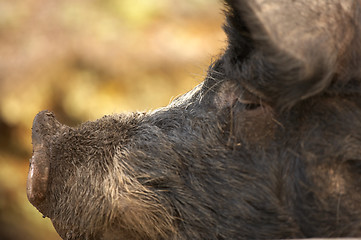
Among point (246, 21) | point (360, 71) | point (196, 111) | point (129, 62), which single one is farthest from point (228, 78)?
point (129, 62)

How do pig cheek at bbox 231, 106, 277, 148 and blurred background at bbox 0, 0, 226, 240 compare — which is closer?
pig cheek at bbox 231, 106, 277, 148

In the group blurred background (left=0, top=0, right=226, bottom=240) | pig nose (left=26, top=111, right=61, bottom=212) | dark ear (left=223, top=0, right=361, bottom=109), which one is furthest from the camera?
blurred background (left=0, top=0, right=226, bottom=240)

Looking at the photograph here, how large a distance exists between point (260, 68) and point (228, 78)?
9.3 inches

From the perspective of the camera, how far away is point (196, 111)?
2.06 metres

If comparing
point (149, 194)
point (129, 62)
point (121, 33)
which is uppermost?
point (121, 33)

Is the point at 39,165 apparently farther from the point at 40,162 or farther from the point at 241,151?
the point at 241,151

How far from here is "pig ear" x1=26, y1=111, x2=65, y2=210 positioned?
6.68 feet

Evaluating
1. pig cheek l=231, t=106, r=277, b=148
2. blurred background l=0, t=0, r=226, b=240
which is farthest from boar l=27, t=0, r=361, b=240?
blurred background l=0, t=0, r=226, b=240

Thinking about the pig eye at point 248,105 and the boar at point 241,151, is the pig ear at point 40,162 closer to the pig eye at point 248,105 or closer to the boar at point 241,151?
the boar at point 241,151

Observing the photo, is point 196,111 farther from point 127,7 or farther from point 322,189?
point 127,7

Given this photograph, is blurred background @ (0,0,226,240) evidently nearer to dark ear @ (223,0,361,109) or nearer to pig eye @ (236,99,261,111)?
pig eye @ (236,99,261,111)

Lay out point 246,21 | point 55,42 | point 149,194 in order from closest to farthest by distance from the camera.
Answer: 1. point 246,21
2. point 149,194
3. point 55,42

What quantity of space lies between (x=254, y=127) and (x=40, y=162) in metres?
0.79

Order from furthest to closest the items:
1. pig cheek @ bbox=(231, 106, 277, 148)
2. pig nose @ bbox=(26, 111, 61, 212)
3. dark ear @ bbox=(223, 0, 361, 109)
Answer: pig nose @ bbox=(26, 111, 61, 212) → pig cheek @ bbox=(231, 106, 277, 148) → dark ear @ bbox=(223, 0, 361, 109)
